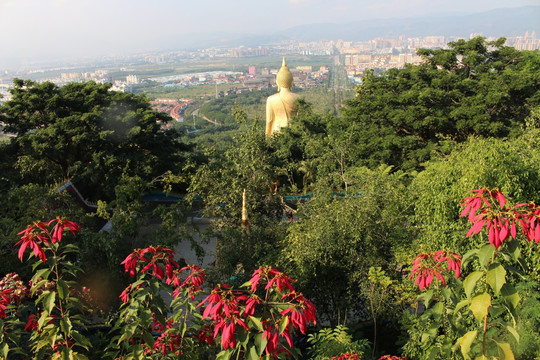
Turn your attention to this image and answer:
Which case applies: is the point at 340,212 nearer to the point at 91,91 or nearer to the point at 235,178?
the point at 235,178

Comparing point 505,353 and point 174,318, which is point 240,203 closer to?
point 174,318

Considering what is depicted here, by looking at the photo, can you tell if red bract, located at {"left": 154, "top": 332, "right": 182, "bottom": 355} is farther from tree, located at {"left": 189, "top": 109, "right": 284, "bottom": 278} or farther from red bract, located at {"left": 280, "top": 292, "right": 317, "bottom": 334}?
tree, located at {"left": 189, "top": 109, "right": 284, "bottom": 278}

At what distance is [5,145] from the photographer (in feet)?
32.1

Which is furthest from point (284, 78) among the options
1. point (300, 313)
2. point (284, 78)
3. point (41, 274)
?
point (300, 313)

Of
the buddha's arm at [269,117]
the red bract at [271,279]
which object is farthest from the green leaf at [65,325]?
the buddha's arm at [269,117]

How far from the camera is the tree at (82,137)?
368 inches

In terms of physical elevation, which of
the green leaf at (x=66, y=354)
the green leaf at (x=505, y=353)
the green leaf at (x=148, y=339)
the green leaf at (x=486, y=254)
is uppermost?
the green leaf at (x=486, y=254)

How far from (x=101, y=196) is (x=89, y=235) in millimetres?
4955

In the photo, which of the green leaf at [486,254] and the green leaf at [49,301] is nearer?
the green leaf at [486,254]

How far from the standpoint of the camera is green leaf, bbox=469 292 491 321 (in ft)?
6.73

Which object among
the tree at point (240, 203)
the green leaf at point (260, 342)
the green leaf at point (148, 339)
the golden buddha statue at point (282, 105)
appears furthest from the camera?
the golden buddha statue at point (282, 105)

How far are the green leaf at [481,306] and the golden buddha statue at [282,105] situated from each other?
11.3 metres

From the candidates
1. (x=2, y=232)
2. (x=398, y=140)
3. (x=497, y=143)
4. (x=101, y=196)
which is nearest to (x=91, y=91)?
(x=101, y=196)

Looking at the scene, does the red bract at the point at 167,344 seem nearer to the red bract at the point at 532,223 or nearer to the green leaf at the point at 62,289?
the green leaf at the point at 62,289
